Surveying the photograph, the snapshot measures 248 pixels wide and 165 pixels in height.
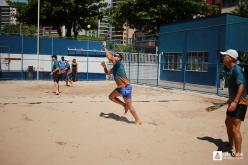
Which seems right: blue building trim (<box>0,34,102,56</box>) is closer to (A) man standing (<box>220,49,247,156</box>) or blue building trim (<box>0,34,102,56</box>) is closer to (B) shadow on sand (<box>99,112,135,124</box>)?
(B) shadow on sand (<box>99,112,135,124</box>)

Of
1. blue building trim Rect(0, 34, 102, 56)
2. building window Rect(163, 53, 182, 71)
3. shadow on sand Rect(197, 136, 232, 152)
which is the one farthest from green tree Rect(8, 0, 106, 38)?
shadow on sand Rect(197, 136, 232, 152)

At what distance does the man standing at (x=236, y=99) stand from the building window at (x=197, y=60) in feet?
51.7

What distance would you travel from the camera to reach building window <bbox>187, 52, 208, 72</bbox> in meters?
22.2

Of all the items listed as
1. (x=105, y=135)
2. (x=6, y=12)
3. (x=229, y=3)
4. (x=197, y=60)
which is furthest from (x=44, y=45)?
(x=6, y=12)

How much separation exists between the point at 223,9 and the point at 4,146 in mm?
47124

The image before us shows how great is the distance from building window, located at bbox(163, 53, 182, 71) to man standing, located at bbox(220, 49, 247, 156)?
17.7 m

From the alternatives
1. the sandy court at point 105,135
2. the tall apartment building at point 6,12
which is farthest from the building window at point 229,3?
the sandy court at point 105,135

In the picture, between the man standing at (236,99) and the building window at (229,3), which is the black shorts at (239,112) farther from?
the building window at (229,3)

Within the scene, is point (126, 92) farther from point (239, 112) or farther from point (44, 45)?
point (44, 45)

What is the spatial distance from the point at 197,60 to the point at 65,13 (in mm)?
17462

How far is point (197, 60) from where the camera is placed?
79.7ft

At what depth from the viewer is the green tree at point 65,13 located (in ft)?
118

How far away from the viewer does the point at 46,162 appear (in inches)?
208

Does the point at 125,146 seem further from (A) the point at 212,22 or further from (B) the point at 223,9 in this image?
(B) the point at 223,9
